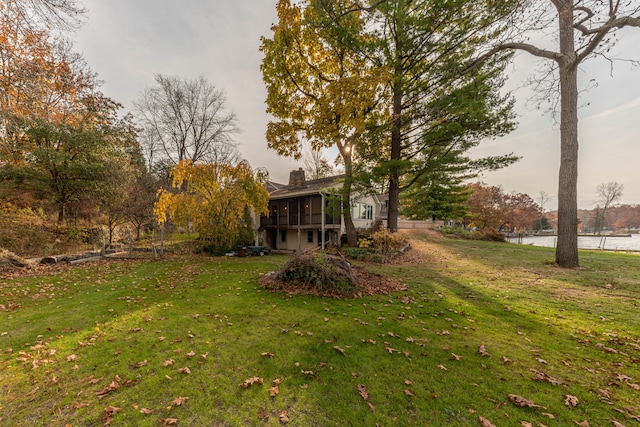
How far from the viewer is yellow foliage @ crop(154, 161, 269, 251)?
13.5m

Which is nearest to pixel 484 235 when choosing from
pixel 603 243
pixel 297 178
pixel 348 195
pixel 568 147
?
pixel 603 243

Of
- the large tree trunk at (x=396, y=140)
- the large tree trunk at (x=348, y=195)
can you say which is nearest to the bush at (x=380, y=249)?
the large tree trunk at (x=396, y=140)

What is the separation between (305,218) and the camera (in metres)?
19.2

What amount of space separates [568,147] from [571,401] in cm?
1013

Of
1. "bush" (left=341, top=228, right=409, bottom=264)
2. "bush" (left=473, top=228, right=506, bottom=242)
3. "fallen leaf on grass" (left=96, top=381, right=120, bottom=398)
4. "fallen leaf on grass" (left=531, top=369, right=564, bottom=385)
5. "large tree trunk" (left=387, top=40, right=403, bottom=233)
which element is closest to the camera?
"fallen leaf on grass" (left=96, top=381, right=120, bottom=398)

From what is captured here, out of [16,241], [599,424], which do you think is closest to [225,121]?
[16,241]

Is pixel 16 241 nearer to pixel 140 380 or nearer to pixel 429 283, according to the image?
pixel 140 380

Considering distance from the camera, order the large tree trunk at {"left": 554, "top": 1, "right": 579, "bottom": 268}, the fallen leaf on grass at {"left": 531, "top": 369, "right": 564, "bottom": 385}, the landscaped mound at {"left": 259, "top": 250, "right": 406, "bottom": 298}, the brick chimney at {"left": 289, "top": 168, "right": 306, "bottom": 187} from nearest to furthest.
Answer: the fallen leaf on grass at {"left": 531, "top": 369, "right": 564, "bottom": 385}, the landscaped mound at {"left": 259, "top": 250, "right": 406, "bottom": 298}, the large tree trunk at {"left": 554, "top": 1, "right": 579, "bottom": 268}, the brick chimney at {"left": 289, "top": 168, "right": 306, "bottom": 187}

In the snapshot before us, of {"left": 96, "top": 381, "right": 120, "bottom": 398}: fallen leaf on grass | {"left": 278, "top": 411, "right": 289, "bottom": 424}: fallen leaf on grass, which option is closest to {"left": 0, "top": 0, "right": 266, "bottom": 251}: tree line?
{"left": 96, "top": 381, "right": 120, "bottom": 398}: fallen leaf on grass

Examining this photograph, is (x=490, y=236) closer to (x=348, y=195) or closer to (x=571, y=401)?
(x=348, y=195)

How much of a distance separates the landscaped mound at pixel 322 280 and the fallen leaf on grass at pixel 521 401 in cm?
397

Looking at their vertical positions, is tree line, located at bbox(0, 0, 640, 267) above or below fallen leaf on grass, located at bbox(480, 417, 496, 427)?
above

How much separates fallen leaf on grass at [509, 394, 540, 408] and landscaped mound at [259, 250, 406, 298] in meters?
3.97

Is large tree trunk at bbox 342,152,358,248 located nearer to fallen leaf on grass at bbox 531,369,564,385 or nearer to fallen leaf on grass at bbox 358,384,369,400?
fallen leaf on grass at bbox 531,369,564,385
